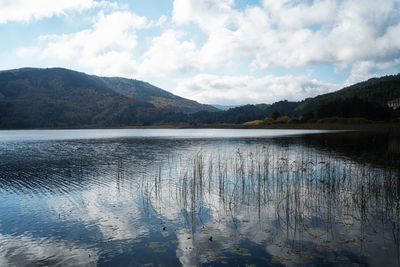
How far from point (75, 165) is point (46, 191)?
435 inches

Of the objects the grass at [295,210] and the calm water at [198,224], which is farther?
the grass at [295,210]

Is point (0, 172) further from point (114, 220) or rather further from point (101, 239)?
point (101, 239)

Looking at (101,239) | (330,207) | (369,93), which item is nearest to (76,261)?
(101,239)

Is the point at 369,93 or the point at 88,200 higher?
the point at 369,93

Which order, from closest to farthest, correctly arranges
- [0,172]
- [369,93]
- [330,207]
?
1. [330,207]
2. [0,172]
3. [369,93]

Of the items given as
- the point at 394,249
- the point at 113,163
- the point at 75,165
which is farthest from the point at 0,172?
the point at 394,249

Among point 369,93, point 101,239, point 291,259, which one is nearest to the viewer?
point 291,259

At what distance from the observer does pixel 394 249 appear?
28.3 feet

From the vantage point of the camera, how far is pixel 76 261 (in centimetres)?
827

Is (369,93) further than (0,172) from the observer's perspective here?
Yes

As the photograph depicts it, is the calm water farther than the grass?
No

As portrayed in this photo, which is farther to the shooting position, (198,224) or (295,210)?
(295,210)

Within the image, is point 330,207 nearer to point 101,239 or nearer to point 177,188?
point 177,188

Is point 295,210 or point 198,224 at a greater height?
point 295,210
